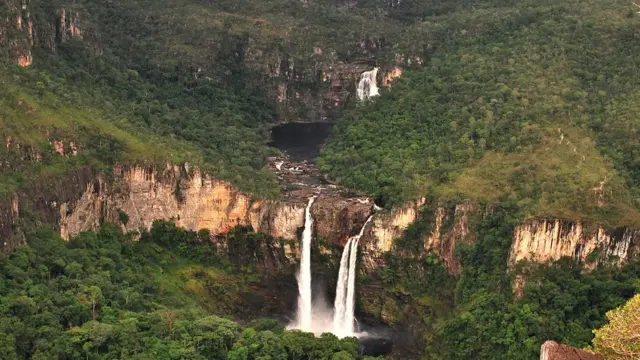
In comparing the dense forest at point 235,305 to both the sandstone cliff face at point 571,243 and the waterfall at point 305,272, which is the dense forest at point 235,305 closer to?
the sandstone cliff face at point 571,243

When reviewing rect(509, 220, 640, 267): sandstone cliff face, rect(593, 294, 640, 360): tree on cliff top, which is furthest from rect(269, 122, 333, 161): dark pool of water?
rect(593, 294, 640, 360): tree on cliff top

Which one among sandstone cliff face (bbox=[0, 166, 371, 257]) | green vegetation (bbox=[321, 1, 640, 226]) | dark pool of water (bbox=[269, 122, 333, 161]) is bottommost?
sandstone cliff face (bbox=[0, 166, 371, 257])

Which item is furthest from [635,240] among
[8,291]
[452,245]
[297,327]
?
[8,291]

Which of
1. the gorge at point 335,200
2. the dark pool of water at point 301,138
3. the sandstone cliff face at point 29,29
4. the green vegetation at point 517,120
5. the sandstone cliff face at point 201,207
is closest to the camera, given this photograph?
the gorge at point 335,200

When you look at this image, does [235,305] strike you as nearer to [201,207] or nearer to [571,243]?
[201,207]

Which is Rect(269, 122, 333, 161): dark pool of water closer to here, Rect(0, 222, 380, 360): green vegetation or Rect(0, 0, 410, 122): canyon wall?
Rect(0, 0, 410, 122): canyon wall

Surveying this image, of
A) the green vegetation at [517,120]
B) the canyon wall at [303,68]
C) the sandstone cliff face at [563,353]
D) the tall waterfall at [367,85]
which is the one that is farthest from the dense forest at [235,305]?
the canyon wall at [303,68]
